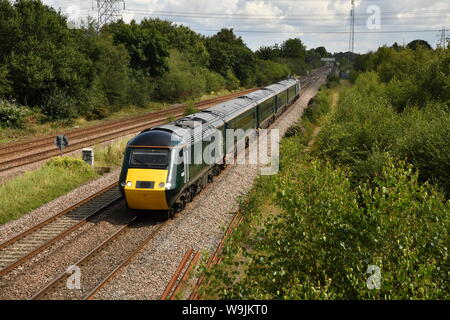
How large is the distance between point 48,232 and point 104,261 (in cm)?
324

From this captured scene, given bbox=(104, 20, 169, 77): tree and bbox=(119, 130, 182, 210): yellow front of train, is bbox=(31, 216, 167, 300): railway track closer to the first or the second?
bbox=(119, 130, 182, 210): yellow front of train

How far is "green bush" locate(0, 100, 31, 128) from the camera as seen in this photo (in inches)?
1262

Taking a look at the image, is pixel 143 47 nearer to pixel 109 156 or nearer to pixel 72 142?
pixel 72 142

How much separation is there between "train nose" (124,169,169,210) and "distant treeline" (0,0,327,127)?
22.1 metres

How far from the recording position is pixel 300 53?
15500 cm

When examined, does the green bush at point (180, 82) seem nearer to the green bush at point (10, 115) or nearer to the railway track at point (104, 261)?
the green bush at point (10, 115)

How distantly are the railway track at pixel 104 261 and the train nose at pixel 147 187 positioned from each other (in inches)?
39.0

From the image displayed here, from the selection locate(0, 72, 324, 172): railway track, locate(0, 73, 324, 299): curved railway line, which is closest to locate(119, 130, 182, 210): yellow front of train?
locate(0, 73, 324, 299): curved railway line

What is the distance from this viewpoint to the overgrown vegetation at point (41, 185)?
16.4 m

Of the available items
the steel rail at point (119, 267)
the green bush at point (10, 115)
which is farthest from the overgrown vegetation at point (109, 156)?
the green bush at point (10, 115)

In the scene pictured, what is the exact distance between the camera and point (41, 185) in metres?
18.7
